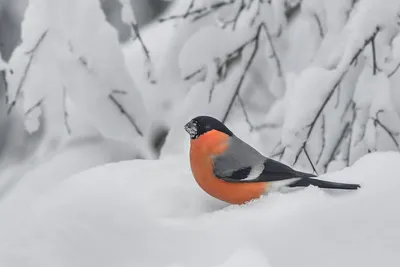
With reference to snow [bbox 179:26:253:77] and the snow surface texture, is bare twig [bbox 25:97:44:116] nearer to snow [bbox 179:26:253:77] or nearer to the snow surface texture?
snow [bbox 179:26:253:77]

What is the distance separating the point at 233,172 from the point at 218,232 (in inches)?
23.3

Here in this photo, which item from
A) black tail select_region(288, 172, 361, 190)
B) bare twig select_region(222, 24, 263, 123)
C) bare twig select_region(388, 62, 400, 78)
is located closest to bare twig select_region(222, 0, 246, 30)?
bare twig select_region(222, 24, 263, 123)

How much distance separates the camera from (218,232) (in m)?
1.53

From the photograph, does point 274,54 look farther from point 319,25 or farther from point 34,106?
point 34,106

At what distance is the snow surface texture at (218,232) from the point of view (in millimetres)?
1462

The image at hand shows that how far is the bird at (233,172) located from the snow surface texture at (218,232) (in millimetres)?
302

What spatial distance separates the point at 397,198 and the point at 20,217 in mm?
952

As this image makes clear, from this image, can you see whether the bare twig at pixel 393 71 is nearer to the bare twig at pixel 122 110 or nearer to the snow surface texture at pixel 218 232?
the snow surface texture at pixel 218 232

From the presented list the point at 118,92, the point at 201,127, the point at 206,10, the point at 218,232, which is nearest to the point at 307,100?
the point at 201,127

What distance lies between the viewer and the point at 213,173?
2070 mm

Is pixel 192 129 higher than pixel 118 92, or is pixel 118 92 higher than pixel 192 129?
pixel 192 129

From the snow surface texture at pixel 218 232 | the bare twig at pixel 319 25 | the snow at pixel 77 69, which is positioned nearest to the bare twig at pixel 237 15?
the bare twig at pixel 319 25

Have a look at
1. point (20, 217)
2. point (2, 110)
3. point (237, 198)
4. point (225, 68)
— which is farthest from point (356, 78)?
point (2, 110)

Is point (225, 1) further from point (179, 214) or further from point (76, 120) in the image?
point (179, 214)
